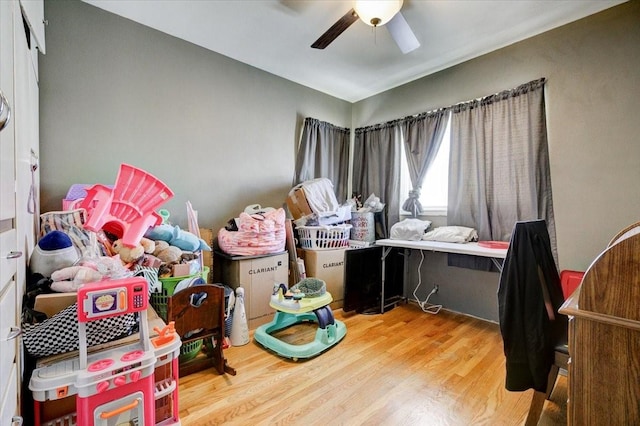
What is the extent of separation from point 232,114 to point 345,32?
1283 millimetres

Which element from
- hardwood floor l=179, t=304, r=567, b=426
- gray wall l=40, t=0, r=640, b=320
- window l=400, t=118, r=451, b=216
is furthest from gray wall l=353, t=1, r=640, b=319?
hardwood floor l=179, t=304, r=567, b=426

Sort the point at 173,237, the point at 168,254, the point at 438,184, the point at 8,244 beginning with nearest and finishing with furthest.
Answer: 1. the point at 8,244
2. the point at 168,254
3. the point at 173,237
4. the point at 438,184

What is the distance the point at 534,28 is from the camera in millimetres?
2324

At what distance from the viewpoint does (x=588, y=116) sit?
→ 216cm

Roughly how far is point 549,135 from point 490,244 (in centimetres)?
100

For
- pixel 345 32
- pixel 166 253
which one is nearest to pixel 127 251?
pixel 166 253

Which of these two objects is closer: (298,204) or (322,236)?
(322,236)

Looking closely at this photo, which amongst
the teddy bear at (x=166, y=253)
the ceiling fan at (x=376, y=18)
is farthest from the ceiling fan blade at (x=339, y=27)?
the teddy bear at (x=166, y=253)

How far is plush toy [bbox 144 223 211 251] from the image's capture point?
1.91m

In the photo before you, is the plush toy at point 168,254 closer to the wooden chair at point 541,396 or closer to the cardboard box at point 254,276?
the cardboard box at point 254,276

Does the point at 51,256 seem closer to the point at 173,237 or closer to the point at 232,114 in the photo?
the point at 173,237

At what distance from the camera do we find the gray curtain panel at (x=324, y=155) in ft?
11.0

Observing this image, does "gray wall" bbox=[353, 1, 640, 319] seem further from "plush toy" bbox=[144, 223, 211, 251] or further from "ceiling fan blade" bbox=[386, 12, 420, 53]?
"plush toy" bbox=[144, 223, 211, 251]

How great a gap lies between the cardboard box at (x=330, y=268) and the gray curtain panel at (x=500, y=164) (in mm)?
1136
